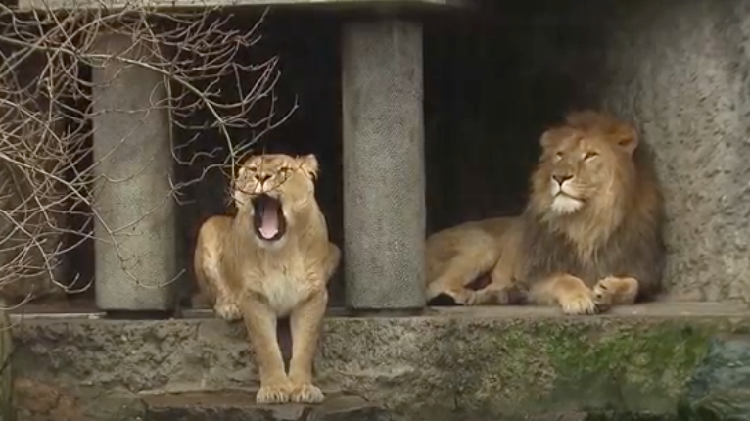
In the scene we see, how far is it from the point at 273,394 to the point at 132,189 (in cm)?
129

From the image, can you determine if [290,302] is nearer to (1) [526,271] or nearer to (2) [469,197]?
(1) [526,271]

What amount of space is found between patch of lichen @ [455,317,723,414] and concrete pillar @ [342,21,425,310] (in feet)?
1.53

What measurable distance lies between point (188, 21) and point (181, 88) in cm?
89

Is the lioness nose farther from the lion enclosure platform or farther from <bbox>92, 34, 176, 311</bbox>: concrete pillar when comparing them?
<bbox>92, 34, 176, 311</bbox>: concrete pillar

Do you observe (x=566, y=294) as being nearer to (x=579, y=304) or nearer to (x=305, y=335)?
(x=579, y=304)

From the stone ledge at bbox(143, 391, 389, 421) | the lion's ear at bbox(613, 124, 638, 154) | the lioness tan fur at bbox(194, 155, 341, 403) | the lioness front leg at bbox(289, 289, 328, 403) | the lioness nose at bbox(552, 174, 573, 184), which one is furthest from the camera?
the lion's ear at bbox(613, 124, 638, 154)

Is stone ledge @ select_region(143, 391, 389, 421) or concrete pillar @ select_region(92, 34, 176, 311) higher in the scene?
concrete pillar @ select_region(92, 34, 176, 311)

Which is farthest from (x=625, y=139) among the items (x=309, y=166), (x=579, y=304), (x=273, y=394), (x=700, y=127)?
(x=273, y=394)

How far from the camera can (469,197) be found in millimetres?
10578

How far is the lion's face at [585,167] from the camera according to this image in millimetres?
8766

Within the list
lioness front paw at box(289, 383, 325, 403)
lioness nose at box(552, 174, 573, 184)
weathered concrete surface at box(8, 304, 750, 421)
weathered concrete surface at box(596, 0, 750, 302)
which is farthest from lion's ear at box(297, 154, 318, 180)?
weathered concrete surface at box(596, 0, 750, 302)

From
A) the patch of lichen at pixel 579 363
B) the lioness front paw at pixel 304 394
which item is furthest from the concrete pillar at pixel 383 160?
the lioness front paw at pixel 304 394

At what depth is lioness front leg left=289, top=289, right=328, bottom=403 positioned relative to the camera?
8.28m

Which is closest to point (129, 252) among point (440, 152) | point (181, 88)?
point (181, 88)
